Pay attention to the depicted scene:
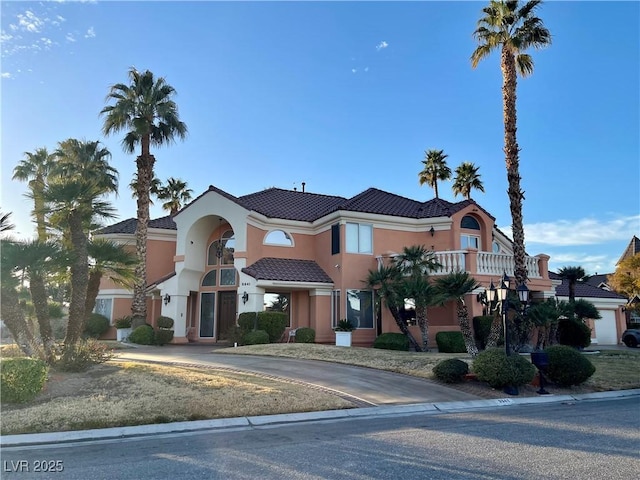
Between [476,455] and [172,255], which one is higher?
[172,255]

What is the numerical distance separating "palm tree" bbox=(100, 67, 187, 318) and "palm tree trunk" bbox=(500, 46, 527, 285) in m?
16.3

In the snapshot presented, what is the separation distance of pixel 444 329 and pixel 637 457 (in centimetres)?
1466

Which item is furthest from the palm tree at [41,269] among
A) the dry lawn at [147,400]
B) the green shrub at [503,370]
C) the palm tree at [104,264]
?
the green shrub at [503,370]

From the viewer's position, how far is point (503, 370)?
12.1 meters

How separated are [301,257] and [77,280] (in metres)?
13.8

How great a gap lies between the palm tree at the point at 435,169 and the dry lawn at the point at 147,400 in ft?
93.7

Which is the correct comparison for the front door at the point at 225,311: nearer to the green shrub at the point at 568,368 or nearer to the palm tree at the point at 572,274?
the green shrub at the point at 568,368

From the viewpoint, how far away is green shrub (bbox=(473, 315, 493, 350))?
67.1 feet

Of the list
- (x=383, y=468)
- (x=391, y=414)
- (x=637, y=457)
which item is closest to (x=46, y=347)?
(x=391, y=414)

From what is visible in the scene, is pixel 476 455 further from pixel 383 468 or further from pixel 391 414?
pixel 391 414

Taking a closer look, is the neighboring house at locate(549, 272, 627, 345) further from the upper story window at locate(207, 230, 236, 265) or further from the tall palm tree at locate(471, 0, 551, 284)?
the upper story window at locate(207, 230, 236, 265)

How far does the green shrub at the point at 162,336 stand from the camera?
22875 mm

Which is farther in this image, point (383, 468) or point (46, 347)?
point (46, 347)

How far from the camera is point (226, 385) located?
36.4 feet
